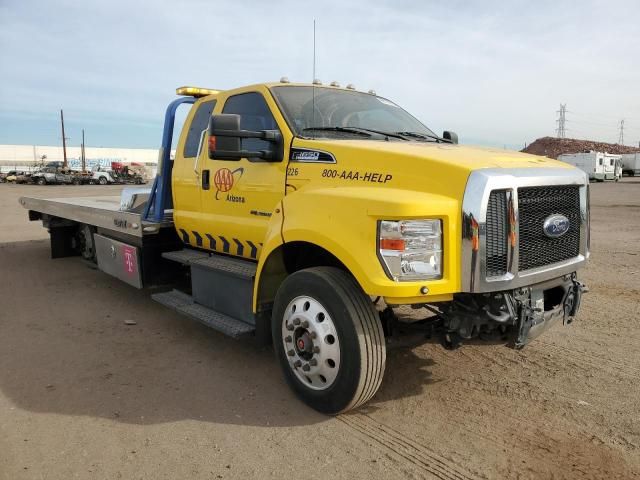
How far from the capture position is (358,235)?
2969 mm

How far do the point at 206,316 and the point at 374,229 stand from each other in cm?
201

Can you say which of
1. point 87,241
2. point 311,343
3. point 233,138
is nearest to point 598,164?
point 87,241

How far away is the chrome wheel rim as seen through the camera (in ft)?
10.6

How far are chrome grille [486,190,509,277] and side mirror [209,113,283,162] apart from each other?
1.67 m

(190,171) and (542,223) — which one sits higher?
(190,171)

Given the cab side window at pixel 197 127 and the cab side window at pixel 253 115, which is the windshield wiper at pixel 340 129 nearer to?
the cab side window at pixel 253 115

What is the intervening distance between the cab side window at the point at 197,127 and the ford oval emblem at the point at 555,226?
3236 millimetres

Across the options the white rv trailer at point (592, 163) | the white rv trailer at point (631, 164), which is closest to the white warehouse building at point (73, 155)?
the white rv trailer at point (592, 163)

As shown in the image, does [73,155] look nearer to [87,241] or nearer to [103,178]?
[103,178]

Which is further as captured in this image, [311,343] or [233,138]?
[233,138]

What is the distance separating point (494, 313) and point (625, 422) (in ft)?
3.82

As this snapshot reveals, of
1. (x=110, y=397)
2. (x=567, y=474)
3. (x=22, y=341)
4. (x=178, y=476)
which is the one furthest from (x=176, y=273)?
(x=567, y=474)

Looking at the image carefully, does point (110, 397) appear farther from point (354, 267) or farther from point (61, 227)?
point (61, 227)

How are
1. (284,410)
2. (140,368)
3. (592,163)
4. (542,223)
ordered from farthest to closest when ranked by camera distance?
(592,163)
(140,368)
(284,410)
(542,223)
